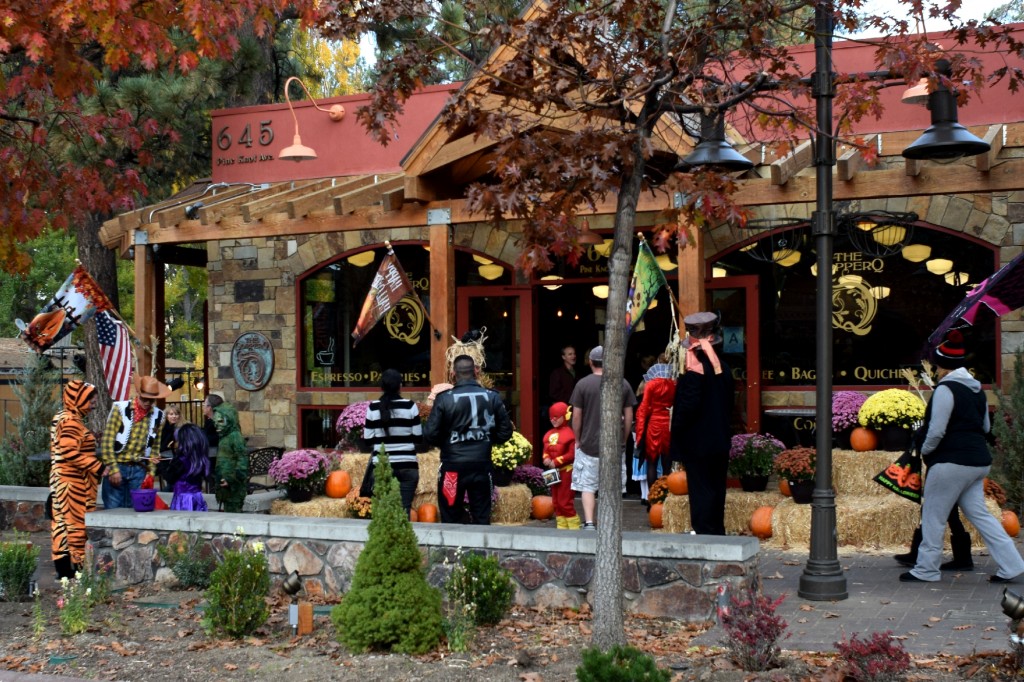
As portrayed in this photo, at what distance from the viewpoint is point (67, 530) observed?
9.66 metres

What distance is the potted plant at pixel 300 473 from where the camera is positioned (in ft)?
38.2

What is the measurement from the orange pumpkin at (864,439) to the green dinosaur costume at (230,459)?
563 cm

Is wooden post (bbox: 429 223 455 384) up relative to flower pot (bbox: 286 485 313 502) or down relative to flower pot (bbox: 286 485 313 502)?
up

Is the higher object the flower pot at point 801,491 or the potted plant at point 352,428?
the potted plant at point 352,428

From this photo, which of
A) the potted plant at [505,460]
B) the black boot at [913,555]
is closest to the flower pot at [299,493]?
the potted plant at [505,460]

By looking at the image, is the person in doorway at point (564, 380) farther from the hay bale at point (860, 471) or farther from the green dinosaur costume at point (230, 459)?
the green dinosaur costume at point (230, 459)

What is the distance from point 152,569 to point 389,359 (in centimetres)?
661

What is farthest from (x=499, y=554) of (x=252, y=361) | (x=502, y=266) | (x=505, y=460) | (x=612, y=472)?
(x=252, y=361)

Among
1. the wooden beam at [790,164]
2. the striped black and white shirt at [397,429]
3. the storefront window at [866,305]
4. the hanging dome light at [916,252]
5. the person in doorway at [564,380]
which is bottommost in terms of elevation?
the striped black and white shirt at [397,429]

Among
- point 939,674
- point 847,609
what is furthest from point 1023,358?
point 939,674

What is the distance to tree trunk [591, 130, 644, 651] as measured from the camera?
6.39 m

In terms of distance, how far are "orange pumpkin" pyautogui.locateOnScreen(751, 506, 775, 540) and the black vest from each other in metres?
2.21

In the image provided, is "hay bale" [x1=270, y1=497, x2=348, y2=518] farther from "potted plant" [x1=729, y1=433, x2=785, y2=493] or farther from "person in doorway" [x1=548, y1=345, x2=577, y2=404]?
"potted plant" [x1=729, y1=433, x2=785, y2=493]

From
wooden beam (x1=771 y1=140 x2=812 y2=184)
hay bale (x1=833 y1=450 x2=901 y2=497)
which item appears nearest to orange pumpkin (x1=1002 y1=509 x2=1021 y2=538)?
hay bale (x1=833 y1=450 x2=901 y2=497)
